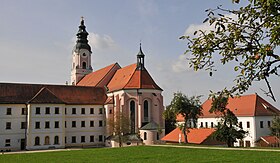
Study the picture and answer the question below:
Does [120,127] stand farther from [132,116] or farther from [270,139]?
[270,139]

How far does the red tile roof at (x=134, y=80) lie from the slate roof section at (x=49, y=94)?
367 cm

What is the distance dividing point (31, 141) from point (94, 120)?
11838mm

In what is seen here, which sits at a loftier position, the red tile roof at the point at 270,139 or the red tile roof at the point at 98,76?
the red tile roof at the point at 98,76

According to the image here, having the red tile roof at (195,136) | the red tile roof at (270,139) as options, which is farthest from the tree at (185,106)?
the red tile roof at (270,139)

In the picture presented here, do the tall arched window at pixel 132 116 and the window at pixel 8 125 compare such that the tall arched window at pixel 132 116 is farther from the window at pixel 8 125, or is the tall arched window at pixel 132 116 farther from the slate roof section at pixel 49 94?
the window at pixel 8 125

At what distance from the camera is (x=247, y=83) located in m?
5.37

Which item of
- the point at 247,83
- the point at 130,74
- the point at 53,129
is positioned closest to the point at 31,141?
the point at 53,129

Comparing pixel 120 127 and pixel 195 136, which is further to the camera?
pixel 120 127

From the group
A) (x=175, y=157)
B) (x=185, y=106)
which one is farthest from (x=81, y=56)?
(x=175, y=157)

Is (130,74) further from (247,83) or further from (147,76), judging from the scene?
(247,83)

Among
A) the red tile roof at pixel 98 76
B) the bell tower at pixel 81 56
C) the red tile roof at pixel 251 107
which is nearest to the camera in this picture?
the red tile roof at pixel 251 107

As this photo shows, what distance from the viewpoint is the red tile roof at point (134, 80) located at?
5125cm

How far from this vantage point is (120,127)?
46.2 metres

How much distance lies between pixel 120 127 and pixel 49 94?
1317 cm
